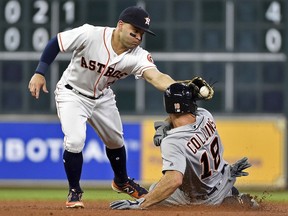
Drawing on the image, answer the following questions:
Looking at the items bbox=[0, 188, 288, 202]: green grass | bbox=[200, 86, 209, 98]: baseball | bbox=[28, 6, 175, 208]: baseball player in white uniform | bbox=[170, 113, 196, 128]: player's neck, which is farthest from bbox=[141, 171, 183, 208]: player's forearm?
bbox=[0, 188, 288, 202]: green grass

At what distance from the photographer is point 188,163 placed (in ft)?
20.4

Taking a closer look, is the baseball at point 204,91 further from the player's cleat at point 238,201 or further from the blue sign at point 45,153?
the blue sign at point 45,153

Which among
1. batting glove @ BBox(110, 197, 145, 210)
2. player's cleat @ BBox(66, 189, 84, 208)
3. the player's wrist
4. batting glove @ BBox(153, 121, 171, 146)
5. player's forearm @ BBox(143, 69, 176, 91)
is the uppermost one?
the player's wrist

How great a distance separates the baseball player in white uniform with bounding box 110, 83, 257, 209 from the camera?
19.8 ft

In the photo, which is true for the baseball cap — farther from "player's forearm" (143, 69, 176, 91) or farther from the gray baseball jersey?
the gray baseball jersey

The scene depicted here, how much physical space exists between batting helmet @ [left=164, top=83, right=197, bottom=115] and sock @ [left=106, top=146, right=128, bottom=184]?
1.24m

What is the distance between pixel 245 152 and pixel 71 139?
18.4 feet

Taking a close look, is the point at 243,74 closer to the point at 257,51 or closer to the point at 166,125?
the point at 257,51

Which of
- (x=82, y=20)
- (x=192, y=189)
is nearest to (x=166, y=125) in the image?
(x=192, y=189)

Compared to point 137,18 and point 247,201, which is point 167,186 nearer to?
point 247,201

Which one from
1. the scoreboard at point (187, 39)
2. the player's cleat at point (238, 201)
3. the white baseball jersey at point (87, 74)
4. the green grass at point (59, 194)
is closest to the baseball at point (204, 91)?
the white baseball jersey at point (87, 74)

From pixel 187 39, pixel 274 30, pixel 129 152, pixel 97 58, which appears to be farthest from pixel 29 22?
pixel 97 58

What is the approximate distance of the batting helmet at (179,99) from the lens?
246 inches

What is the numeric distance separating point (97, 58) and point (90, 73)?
0.16 metres
